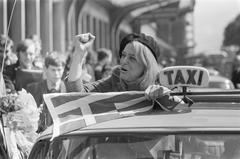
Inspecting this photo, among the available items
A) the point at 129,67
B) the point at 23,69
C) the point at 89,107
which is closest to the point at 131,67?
the point at 129,67

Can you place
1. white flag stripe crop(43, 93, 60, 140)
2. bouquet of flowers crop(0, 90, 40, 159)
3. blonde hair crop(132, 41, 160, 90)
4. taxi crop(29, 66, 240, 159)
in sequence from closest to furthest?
taxi crop(29, 66, 240, 159), white flag stripe crop(43, 93, 60, 140), blonde hair crop(132, 41, 160, 90), bouquet of flowers crop(0, 90, 40, 159)

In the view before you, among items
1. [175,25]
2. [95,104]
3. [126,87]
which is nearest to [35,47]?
[126,87]

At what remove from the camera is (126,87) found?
4.55 meters

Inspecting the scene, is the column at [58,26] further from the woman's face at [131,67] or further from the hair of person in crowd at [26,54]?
the woman's face at [131,67]

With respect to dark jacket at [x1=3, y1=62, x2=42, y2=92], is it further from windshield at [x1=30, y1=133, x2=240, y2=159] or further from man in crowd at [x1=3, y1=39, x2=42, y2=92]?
windshield at [x1=30, y1=133, x2=240, y2=159]

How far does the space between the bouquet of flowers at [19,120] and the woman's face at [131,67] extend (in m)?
0.81

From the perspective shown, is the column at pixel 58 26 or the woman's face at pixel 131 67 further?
the column at pixel 58 26

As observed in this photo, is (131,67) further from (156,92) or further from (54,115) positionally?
(54,115)

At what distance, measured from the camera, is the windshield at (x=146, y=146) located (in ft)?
10.5

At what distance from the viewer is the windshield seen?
10.5 ft

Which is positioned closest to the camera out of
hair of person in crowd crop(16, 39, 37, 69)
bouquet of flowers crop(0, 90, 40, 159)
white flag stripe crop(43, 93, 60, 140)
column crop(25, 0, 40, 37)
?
white flag stripe crop(43, 93, 60, 140)

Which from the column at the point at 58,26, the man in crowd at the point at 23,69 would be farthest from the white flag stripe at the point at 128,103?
the column at the point at 58,26

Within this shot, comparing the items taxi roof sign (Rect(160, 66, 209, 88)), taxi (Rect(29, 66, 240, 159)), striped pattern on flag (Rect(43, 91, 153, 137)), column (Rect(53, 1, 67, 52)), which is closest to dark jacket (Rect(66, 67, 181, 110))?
taxi roof sign (Rect(160, 66, 209, 88))

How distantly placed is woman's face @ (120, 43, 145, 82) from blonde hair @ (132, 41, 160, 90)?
26mm
